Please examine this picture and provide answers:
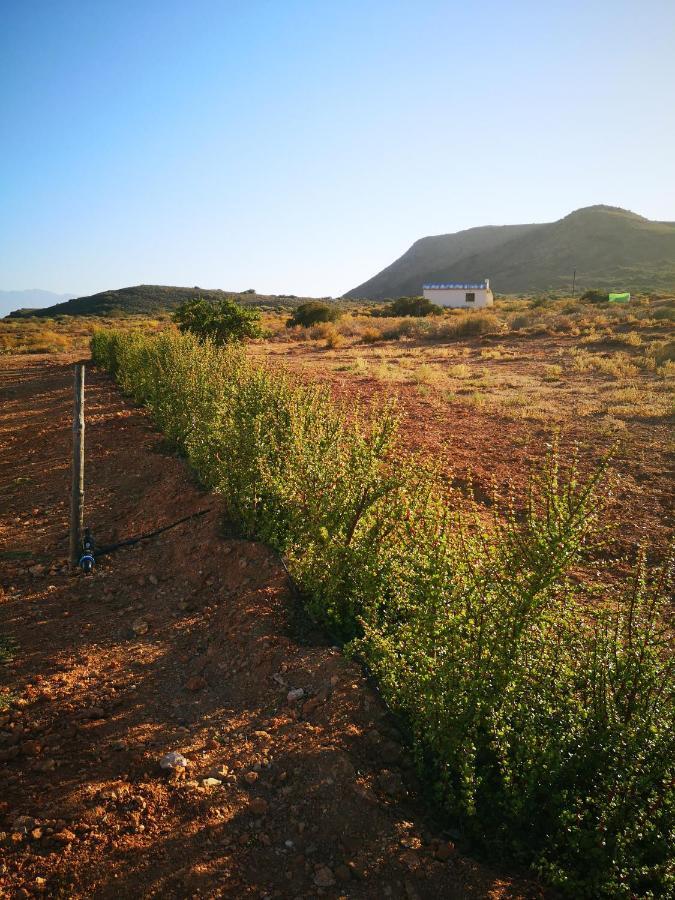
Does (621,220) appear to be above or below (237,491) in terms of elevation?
above

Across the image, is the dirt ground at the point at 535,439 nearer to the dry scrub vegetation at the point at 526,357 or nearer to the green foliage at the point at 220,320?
the dry scrub vegetation at the point at 526,357

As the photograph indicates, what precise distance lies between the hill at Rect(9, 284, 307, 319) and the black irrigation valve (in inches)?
2079

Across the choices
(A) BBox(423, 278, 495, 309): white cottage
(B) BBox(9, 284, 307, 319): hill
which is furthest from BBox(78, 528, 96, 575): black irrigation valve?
(B) BBox(9, 284, 307, 319): hill

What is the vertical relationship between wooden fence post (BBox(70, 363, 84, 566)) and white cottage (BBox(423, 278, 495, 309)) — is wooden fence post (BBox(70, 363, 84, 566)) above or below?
below

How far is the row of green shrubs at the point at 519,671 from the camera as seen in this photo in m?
2.18

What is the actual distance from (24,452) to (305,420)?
5.82m

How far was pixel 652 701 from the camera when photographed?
237 cm

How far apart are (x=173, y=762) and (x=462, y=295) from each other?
49160 mm

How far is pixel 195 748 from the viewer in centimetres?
295

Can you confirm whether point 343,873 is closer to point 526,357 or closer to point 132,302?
point 526,357

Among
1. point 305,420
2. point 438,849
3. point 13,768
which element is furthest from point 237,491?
point 438,849

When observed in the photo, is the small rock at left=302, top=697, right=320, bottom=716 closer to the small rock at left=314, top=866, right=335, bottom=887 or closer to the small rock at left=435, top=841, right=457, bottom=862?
the small rock at left=314, top=866, right=335, bottom=887

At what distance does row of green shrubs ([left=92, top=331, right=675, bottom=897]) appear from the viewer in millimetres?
2178

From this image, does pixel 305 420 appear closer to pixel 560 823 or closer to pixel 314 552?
pixel 314 552
